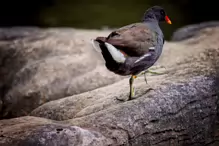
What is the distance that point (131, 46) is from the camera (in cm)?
312

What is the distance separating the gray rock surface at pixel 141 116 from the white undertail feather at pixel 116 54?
460 mm

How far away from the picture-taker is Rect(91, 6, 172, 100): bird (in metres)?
2.99

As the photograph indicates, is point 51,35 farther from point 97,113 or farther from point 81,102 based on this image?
point 97,113

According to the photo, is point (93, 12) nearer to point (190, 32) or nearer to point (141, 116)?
point (190, 32)

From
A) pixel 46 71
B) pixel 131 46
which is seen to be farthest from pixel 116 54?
pixel 46 71

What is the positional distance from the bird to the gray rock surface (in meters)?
0.37

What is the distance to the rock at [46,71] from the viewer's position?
4.75 m

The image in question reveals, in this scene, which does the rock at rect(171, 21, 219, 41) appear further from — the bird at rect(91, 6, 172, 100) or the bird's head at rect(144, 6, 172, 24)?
the bird at rect(91, 6, 172, 100)

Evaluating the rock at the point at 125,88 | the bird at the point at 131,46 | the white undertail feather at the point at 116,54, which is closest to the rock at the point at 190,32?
the rock at the point at 125,88

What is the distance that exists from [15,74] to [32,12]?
5687mm

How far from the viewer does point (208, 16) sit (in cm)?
933

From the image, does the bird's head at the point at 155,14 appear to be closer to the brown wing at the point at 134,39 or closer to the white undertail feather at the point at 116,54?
the brown wing at the point at 134,39

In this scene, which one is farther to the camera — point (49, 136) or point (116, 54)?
point (116, 54)

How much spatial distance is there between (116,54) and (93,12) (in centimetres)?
A: 733
